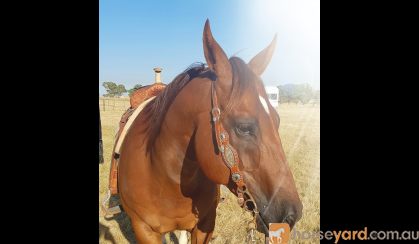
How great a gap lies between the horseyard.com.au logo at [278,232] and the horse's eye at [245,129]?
0.49m

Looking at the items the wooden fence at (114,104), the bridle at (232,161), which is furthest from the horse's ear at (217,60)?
the wooden fence at (114,104)

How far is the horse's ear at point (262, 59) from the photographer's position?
5.52 feet

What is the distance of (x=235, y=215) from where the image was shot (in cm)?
338

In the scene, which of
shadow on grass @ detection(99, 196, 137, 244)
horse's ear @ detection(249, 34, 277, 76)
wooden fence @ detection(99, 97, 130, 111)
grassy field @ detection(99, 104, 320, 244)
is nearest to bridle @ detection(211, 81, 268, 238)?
horse's ear @ detection(249, 34, 277, 76)

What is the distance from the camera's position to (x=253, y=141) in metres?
1.35

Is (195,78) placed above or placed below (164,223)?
above

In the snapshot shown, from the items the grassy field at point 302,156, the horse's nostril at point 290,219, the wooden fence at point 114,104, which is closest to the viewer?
the horse's nostril at point 290,219

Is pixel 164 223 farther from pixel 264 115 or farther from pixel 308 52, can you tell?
pixel 308 52

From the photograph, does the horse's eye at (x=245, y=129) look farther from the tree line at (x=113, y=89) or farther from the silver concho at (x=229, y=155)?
the tree line at (x=113, y=89)

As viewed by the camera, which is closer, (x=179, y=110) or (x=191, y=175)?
(x=179, y=110)

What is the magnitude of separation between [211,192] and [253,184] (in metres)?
0.68

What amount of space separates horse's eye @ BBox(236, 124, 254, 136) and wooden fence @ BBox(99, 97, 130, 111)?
1527 millimetres
